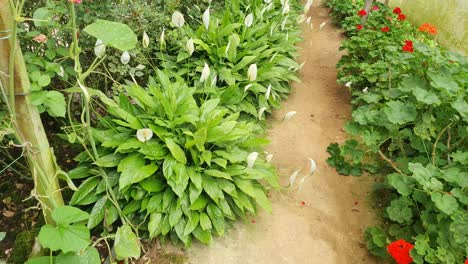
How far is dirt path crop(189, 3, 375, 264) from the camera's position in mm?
2641

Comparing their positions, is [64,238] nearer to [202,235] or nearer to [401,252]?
[202,235]

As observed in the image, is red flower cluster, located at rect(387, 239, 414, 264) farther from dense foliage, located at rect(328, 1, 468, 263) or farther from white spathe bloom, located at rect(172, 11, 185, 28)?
white spathe bloom, located at rect(172, 11, 185, 28)

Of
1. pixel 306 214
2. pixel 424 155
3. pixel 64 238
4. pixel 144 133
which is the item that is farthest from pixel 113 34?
pixel 424 155

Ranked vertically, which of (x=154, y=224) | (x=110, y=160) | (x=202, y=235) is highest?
(x=110, y=160)

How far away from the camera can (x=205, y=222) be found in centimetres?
252

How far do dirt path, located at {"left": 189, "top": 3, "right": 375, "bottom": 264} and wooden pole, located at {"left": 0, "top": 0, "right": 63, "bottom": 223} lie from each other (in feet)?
3.85

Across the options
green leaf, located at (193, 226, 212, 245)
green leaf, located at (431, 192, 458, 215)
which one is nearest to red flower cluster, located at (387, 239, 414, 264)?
green leaf, located at (431, 192, 458, 215)

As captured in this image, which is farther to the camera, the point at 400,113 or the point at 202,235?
the point at 400,113

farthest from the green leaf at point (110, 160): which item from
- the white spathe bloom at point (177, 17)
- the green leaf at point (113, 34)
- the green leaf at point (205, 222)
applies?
the white spathe bloom at point (177, 17)

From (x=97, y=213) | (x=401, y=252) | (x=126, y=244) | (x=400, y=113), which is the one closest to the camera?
(x=126, y=244)

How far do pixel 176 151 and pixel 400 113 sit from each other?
177cm

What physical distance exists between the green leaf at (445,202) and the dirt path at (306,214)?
0.78 meters

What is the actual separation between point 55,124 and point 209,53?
1806mm

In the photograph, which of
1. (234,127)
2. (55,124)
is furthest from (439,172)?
(55,124)
